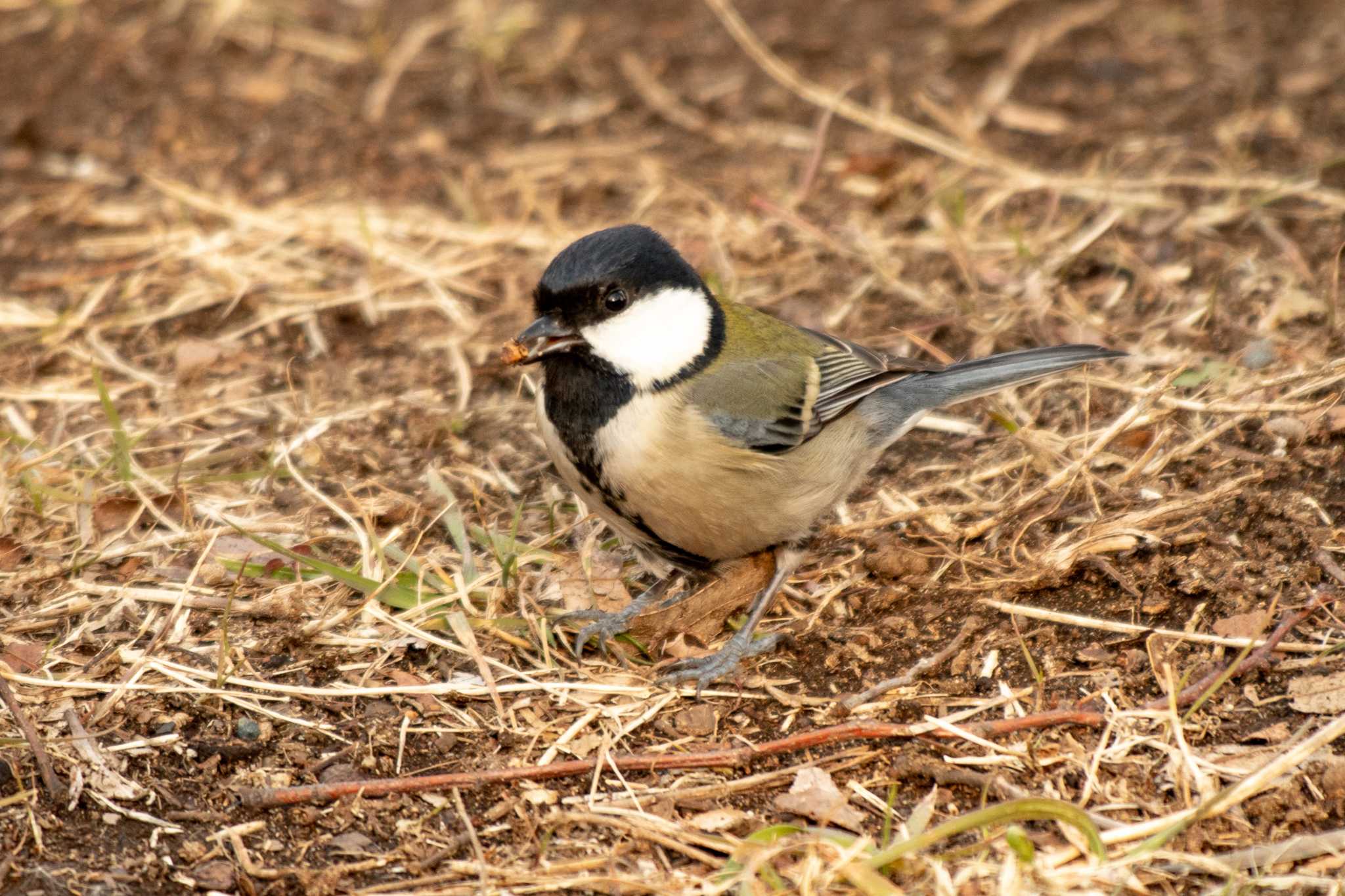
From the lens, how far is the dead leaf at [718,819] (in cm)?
326

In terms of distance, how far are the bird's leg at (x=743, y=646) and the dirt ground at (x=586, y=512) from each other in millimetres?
50

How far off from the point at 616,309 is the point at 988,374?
1.32 m

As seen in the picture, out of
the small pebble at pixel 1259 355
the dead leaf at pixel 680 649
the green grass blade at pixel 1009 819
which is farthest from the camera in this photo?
the small pebble at pixel 1259 355

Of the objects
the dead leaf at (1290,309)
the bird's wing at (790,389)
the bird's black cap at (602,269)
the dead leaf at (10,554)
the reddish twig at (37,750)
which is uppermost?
the bird's black cap at (602,269)

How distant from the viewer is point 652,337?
155 inches

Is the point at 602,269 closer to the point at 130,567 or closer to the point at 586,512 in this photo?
the point at 586,512

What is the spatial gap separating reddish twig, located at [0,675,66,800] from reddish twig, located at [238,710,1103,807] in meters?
0.42

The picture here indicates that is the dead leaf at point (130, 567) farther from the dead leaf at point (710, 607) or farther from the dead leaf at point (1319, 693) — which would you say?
the dead leaf at point (1319, 693)

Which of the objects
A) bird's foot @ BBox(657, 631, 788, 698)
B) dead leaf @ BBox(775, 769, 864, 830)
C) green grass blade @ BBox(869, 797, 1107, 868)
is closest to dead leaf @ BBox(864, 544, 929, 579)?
bird's foot @ BBox(657, 631, 788, 698)

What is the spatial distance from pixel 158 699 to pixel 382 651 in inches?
23.5

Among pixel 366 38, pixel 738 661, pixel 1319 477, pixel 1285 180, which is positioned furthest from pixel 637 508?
pixel 366 38

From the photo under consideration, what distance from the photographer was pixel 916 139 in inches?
251

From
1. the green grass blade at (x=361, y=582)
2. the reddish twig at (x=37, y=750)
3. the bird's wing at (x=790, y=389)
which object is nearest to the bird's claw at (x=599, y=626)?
the green grass blade at (x=361, y=582)

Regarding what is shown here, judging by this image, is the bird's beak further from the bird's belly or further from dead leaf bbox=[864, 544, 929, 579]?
dead leaf bbox=[864, 544, 929, 579]
